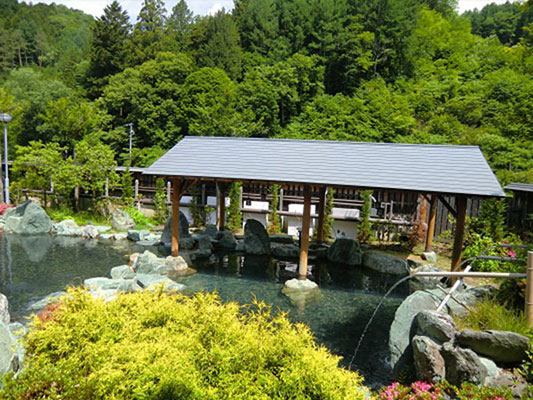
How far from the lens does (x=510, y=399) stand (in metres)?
3.78

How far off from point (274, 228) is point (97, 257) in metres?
8.17

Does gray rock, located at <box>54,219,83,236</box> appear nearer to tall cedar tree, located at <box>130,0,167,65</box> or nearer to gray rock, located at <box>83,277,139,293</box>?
gray rock, located at <box>83,277,139,293</box>

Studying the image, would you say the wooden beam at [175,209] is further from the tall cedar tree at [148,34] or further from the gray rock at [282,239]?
the tall cedar tree at [148,34]

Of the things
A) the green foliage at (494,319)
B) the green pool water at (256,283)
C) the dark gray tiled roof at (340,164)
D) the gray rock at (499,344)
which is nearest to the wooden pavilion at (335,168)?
the dark gray tiled roof at (340,164)

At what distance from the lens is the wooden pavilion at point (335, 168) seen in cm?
949

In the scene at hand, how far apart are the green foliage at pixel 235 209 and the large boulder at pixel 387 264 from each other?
24.3 feet

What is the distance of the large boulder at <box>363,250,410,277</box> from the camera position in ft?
42.3

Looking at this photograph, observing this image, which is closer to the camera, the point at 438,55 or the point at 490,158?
the point at 490,158

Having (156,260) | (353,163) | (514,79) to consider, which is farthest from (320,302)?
(514,79)

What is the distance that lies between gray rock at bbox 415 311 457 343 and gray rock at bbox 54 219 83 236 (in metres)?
15.9

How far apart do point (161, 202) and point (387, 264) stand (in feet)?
38.9

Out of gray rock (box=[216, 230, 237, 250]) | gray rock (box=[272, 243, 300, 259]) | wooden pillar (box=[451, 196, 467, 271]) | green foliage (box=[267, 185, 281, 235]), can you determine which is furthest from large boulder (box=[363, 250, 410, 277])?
green foliage (box=[267, 185, 281, 235])

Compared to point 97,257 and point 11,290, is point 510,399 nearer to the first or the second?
point 11,290

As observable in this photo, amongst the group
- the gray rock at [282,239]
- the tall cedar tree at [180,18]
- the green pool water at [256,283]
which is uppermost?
the tall cedar tree at [180,18]
